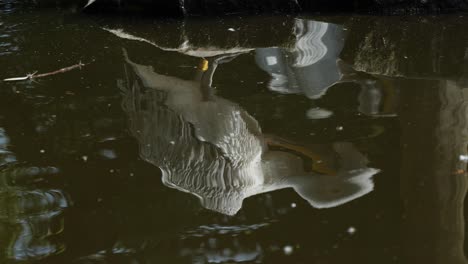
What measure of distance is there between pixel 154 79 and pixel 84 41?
Result: 61.1 inches

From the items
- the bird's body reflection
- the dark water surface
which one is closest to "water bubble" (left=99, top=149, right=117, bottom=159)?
the dark water surface

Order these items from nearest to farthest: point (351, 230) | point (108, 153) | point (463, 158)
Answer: point (351, 230), point (463, 158), point (108, 153)

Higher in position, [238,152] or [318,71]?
[318,71]

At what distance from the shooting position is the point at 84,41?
5.49 meters

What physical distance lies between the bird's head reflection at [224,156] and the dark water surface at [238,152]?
0.01m

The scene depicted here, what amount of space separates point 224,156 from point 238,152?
9cm

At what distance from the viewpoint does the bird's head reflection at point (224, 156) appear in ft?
9.07

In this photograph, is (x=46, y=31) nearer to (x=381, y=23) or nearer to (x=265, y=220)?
(x=381, y=23)

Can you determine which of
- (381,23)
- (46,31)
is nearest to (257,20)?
(381,23)

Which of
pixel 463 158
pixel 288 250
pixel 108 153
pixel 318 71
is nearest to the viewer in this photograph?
pixel 288 250

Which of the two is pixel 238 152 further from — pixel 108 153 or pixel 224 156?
pixel 108 153

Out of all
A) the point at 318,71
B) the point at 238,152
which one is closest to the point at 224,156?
the point at 238,152

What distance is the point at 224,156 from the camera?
10.4ft

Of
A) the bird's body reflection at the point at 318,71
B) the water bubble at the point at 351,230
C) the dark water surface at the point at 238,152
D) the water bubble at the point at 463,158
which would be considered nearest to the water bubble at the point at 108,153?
the dark water surface at the point at 238,152
